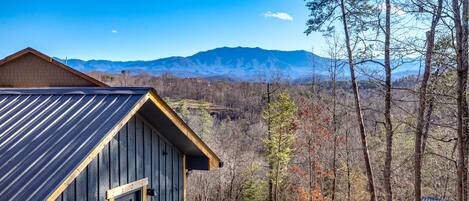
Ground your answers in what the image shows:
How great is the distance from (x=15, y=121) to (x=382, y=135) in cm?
1434

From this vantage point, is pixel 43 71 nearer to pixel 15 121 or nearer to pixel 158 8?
pixel 15 121

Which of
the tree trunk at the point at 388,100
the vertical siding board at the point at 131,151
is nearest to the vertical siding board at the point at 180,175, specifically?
the vertical siding board at the point at 131,151

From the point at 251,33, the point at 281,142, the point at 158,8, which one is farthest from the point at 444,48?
the point at 251,33

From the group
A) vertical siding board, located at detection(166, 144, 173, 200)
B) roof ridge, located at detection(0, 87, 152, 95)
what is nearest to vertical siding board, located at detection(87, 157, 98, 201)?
roof ridge, located at detection(0, 87, 152, 95)

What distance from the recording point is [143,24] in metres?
40.7

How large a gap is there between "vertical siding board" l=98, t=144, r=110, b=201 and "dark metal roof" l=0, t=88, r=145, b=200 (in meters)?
0.47

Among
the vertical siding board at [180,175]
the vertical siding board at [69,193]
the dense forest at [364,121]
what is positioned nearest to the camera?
the vertical siding board at [69,193]

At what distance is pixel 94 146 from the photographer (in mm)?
3250

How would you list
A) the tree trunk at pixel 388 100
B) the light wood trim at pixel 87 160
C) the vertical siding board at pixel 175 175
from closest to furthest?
the light wood trim at pixel 87 160 < the vertical siding board at pixel 175 175 < the tree trunk at pixel 388 100

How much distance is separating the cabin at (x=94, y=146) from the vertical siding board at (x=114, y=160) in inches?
0.4

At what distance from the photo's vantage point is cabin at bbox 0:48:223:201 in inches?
119

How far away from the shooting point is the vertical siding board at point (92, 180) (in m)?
3.86

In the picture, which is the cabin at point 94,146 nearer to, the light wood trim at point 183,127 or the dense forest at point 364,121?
the light wood trim at point 183,127

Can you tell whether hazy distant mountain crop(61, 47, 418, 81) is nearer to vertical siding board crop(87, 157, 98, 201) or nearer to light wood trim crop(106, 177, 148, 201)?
light wood trim crop(106, 177, 148, 201)
